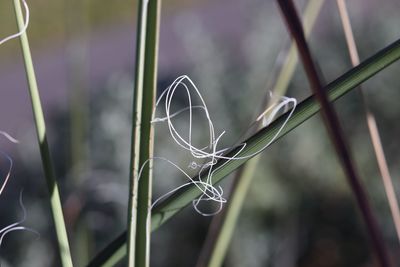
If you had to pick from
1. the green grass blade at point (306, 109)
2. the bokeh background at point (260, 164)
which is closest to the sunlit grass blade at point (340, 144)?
the green grass blade at point (306, 109)

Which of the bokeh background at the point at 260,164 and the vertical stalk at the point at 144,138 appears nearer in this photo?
the vertical stalk at the point at 144,138

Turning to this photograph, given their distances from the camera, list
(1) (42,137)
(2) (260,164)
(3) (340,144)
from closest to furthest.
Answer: (3) (340,144) < (1) (42,137) < (2) (260,164)

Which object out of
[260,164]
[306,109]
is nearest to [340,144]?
[306,109]

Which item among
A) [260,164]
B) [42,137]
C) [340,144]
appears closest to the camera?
[340,144]

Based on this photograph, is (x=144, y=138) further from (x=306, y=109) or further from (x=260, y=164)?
(x=260, y=164)

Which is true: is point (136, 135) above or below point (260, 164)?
above

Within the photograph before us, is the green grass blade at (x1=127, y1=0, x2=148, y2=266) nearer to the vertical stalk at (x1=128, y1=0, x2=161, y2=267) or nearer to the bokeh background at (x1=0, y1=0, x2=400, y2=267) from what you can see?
the vertical stalk at (x1=128, y1=0, x2=161, y2=267)

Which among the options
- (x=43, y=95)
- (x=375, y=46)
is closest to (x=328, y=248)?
(x=375, y=46)

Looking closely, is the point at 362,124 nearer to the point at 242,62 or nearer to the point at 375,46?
the point at 375,46

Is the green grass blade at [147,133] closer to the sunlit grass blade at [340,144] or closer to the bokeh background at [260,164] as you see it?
the sunlit grass blade at [340,144]
